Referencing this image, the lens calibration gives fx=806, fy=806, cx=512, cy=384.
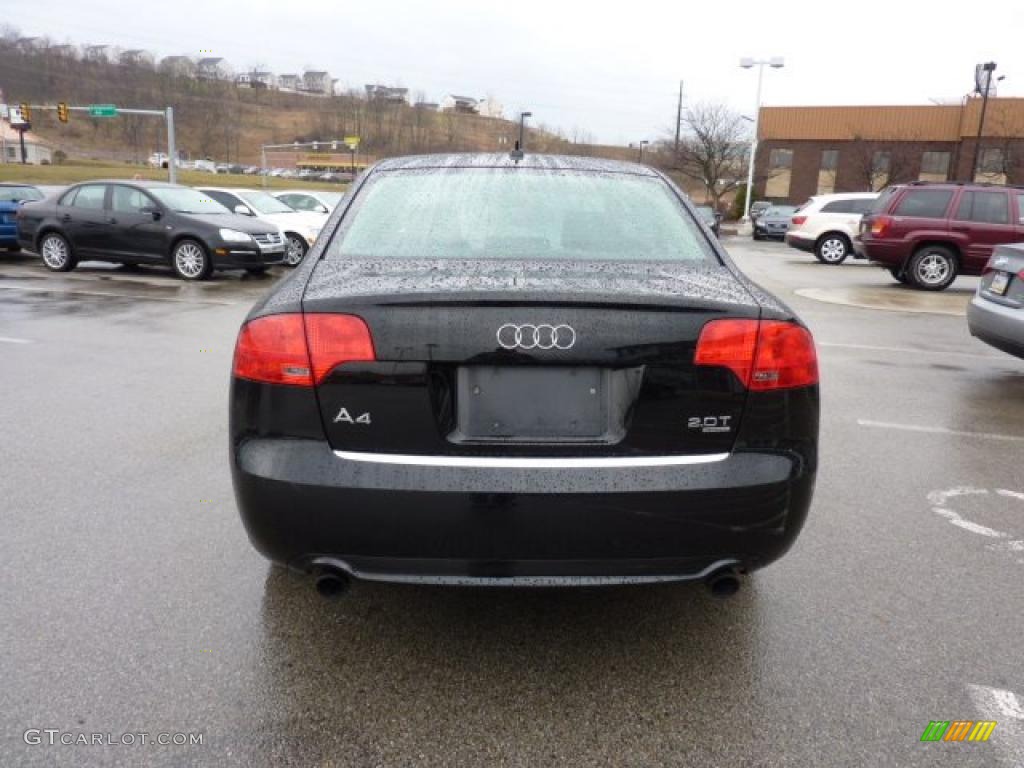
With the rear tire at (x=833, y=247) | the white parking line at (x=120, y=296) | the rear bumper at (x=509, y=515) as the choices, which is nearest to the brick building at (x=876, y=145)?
the rear tire at (x=833, y=247)

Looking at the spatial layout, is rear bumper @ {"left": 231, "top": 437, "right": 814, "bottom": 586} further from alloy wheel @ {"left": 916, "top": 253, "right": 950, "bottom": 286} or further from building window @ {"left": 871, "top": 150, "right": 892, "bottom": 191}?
building window @ {"left": 871, "top": 150, "right": 892, "bottom": 191}

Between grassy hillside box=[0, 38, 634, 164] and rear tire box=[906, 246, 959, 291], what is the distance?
241 ft

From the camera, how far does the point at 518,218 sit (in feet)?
10.1

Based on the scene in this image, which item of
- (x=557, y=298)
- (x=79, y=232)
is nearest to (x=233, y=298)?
(x=79, y=232)

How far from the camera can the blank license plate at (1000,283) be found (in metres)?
6.46

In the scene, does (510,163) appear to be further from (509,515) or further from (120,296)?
(120,296)

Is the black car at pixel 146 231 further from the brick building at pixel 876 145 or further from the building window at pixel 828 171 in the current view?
the building window at pixel 828 171

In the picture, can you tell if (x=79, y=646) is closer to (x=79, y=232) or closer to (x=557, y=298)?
(x=557, y=298)

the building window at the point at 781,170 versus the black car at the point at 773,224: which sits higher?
the building window at the point at 781,170

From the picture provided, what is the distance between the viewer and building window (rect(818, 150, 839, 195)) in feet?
191

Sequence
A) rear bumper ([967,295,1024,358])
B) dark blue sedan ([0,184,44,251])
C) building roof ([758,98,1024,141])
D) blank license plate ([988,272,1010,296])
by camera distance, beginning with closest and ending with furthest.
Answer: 1. rear bumper ([967,295,1024,358])
2. blank license plate ([988,272,1010,296])
3. dark blue sedan ([0,184,44,251])
4. building roof ([758,98,1024,141])

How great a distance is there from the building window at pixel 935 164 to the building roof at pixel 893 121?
1.11 meters

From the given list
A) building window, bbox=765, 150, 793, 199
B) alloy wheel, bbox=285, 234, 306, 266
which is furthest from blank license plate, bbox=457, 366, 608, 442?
building window, bbox=765, 150, 793, 199

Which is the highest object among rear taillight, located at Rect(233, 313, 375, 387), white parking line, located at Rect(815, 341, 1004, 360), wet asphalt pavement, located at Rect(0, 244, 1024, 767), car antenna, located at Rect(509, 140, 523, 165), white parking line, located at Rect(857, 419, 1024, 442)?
car antenna, located at Rect(509, 140, 523, 165)
